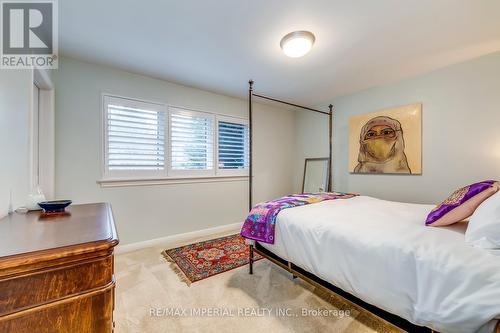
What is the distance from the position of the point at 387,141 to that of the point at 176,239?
3437mm

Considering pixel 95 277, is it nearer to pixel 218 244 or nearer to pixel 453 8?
pixel 218 244

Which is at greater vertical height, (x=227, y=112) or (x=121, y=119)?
(x=227, y=112)

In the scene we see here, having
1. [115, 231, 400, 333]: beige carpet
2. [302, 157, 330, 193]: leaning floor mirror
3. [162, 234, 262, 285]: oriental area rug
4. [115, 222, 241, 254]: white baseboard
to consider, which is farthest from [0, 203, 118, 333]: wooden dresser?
[302, 157, 330, 193]: leaning floor mirror

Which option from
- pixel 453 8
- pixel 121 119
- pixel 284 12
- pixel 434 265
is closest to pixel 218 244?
pixel 121 119

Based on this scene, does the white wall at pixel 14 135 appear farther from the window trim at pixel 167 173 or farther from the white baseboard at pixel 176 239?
the white baseboard at pixel 176 239

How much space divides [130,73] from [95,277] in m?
2.89

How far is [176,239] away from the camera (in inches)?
127

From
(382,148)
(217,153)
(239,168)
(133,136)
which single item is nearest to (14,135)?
(133,136)

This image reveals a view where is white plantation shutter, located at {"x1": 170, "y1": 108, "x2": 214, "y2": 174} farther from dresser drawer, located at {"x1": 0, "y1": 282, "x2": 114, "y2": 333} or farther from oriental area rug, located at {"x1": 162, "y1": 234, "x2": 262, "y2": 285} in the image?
dresser drawer, located at {"x1": 0, "y1": 282, "x2": 114, "y2": 333}

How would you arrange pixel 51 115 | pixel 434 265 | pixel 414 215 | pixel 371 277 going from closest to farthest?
pixel 434 265 < pixel 371 277 < pixel 414 215 < pixel 51 115

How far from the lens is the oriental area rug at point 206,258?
2.29 metres

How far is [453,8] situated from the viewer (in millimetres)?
1672

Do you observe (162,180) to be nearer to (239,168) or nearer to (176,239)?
(176,239)

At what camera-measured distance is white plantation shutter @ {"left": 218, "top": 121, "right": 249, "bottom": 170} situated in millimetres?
3752
